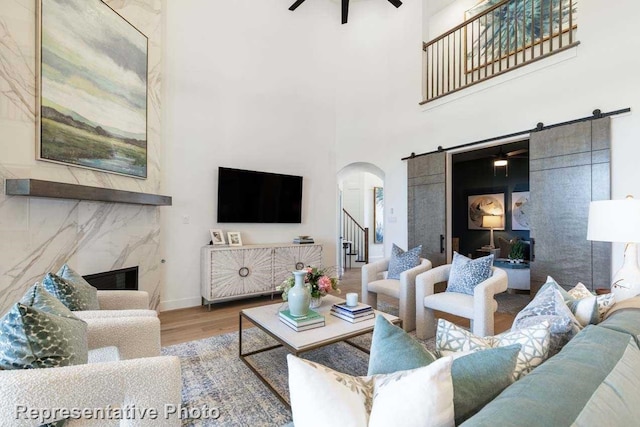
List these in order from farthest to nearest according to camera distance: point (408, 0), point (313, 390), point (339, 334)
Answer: point (408, 0), point (339, 334), point (313, 390)

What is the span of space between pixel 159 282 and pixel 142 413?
286 centimetres

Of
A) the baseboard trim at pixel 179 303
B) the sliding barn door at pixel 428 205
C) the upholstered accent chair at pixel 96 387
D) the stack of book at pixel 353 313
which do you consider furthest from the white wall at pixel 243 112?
the upholstered accent chair at pixel 96 387

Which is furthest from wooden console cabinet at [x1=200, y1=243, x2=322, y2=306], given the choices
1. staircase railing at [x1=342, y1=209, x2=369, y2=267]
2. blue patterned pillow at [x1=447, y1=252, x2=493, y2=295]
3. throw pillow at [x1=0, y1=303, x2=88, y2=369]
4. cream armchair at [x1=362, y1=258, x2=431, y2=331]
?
staircase railing at [x1=342, y1=209, x2=369, y2=267]

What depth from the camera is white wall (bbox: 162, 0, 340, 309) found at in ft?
12.9

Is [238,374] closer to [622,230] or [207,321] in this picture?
[207,321]

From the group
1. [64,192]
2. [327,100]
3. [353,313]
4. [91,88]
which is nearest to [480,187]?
[327,100]

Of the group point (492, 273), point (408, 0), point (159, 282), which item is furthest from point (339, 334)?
point (408, 0)

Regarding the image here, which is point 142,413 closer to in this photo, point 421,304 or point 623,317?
point 623,317

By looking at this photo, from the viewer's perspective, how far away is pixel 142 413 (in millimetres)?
1090

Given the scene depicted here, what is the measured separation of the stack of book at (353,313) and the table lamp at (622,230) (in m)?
1.50

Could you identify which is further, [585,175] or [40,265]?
[585,175]

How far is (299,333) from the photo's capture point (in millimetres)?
1997

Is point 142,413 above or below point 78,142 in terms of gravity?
below

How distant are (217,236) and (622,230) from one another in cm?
402
